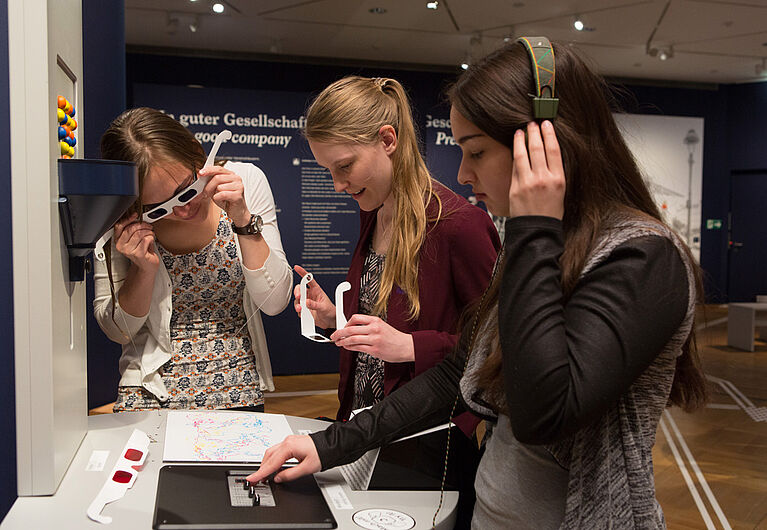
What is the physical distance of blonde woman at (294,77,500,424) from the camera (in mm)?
1624

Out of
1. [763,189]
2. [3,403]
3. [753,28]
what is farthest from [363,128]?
[763,189]

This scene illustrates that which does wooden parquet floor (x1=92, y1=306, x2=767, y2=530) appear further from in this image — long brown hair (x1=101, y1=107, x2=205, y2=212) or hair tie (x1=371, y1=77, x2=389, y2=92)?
hair tie (x1=371, y1=77, x2=389, y2=92)

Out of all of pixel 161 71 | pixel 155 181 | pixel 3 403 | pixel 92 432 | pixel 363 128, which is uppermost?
pixel 161 71

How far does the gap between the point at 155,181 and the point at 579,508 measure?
134cm

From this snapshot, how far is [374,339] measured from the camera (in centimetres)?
146

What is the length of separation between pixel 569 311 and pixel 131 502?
0.79 m

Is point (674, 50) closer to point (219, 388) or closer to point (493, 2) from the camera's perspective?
point (493, 2)

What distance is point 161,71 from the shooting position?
7.07 meters

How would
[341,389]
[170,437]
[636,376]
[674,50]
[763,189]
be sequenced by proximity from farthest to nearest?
1. [763,189]
2. [674,50]
3. [341,389]
4. [170,437]
5. [636,376]

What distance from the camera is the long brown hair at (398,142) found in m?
1.65

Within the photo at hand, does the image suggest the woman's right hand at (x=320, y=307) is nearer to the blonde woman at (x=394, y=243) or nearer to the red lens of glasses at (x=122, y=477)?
the blonde woman at (x=394, y=243)

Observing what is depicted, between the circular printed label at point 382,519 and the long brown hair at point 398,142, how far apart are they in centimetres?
57

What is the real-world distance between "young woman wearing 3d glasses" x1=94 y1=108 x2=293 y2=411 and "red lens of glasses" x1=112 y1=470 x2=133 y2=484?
0.56 meters

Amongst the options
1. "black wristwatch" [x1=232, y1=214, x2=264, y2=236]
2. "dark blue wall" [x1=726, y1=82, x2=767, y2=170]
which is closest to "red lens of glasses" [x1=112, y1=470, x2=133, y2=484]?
"black wristwatch" [x1=232, y1=214, x2=264, y2=236]
